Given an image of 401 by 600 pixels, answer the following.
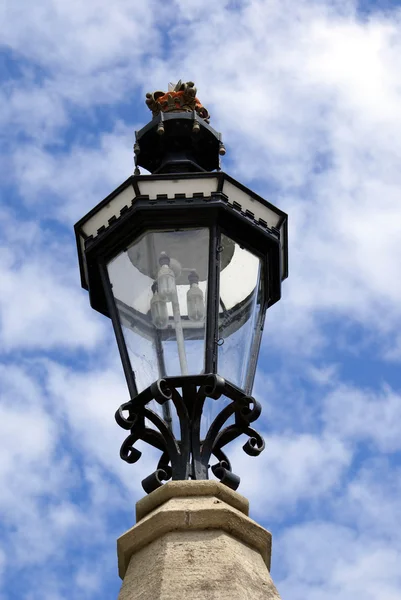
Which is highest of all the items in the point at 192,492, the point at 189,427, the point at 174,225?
the point at 174,225

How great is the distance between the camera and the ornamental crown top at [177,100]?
6.64 m

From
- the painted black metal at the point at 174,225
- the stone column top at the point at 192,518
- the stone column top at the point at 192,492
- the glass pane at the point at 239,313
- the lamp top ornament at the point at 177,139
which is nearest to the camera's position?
the stone column top at the point at 192,518

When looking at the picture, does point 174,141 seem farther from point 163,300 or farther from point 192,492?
point 192,492

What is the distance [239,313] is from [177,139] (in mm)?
1069

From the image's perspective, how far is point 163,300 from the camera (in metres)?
5.74

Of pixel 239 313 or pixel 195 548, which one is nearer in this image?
pixel 195 548

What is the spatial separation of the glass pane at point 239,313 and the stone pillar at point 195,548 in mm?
695

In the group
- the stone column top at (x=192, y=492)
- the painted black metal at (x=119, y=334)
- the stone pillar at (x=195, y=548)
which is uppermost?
the painted black metal at (x=119, y=334)


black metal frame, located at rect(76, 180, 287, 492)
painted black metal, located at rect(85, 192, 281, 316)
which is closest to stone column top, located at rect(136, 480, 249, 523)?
black metal frame, located at rect(76, 180, 287, 492)

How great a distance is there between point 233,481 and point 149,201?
4.17ft

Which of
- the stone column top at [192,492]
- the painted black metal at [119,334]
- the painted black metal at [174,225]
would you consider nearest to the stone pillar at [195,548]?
the stone column top at [192,492]

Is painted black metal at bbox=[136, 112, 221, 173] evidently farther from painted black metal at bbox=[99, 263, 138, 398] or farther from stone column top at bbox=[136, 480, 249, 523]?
stone column top at bbox=[136, 480, 249, 523]

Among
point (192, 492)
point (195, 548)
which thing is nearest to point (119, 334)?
point (192, 492)

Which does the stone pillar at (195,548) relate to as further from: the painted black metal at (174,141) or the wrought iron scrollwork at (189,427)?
the painted black metal at (174,141)
